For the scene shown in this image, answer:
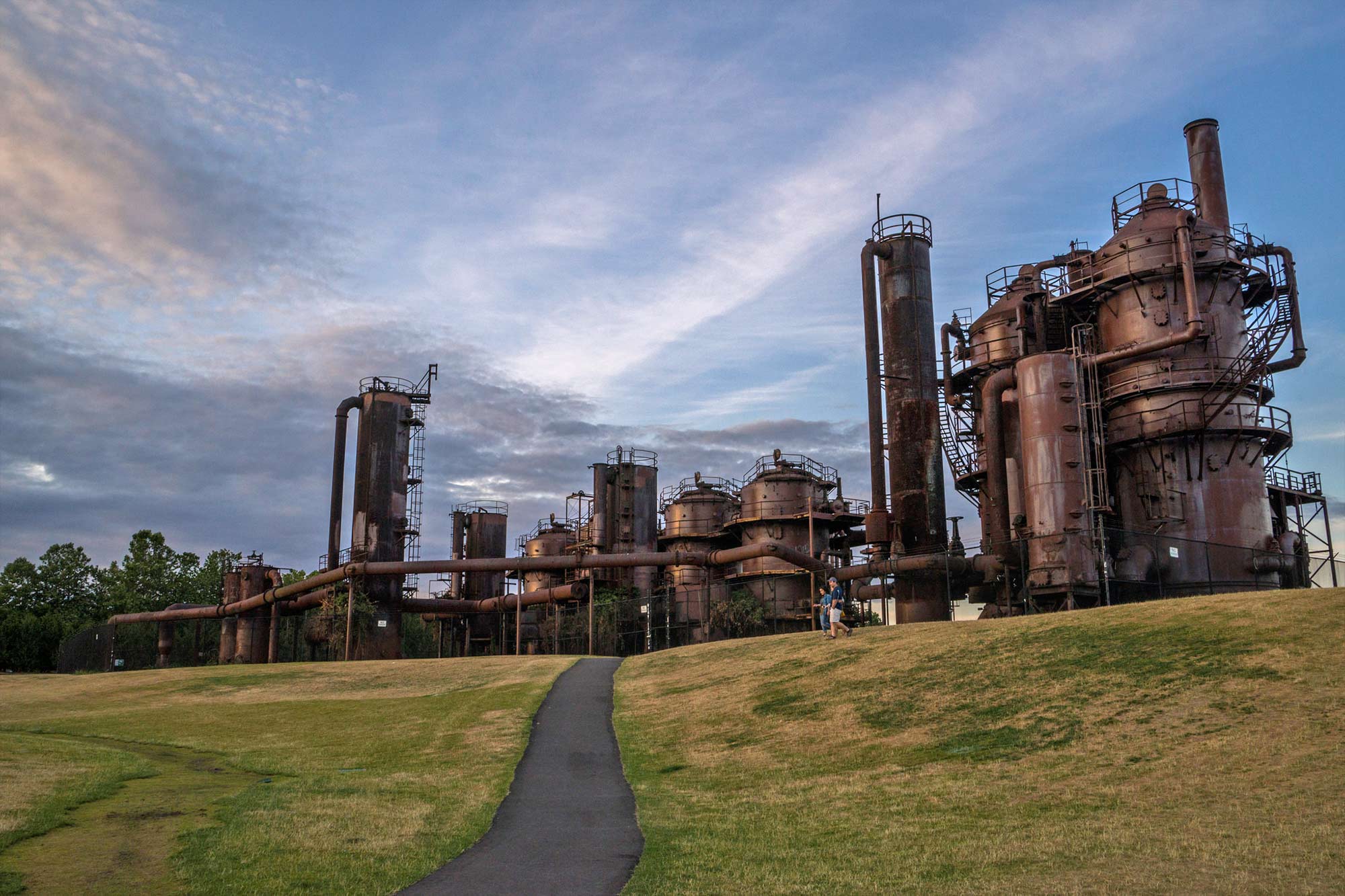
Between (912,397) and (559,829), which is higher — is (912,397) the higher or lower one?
the higher one

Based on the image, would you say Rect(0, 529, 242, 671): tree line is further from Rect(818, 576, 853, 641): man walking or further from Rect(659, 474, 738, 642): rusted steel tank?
Rect(818, 576, 853, 641): man walking

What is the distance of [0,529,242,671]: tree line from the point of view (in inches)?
3236

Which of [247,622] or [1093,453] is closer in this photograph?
[1093,453]

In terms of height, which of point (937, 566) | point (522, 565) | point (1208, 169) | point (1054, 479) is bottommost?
point (937, 566)

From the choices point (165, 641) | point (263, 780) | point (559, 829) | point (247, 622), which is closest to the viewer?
point (559, 829)

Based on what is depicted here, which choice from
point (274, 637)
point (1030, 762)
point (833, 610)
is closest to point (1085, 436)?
point (833, 610)

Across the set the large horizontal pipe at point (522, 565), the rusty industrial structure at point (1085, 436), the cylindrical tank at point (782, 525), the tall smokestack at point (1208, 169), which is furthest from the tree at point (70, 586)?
the tall smokestack at point (1208, 169)

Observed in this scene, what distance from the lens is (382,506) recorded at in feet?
202

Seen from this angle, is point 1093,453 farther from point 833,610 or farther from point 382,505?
point 382,505

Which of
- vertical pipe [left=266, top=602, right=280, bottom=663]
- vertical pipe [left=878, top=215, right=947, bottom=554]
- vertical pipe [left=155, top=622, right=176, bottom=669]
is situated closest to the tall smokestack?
vertical pipe [left=878, top=215, right=947, bottom=554]

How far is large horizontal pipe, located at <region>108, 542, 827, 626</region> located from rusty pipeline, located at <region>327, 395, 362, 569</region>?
1.54 m

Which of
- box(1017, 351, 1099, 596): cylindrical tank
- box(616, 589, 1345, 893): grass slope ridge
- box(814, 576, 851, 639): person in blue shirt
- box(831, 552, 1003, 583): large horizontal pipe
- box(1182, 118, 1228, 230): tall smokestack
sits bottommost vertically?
box(616, 589, 1345, 893): grass slope ridge

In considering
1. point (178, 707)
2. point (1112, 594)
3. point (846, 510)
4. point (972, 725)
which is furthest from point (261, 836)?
point (846, 510)

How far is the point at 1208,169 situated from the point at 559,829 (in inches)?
1665
